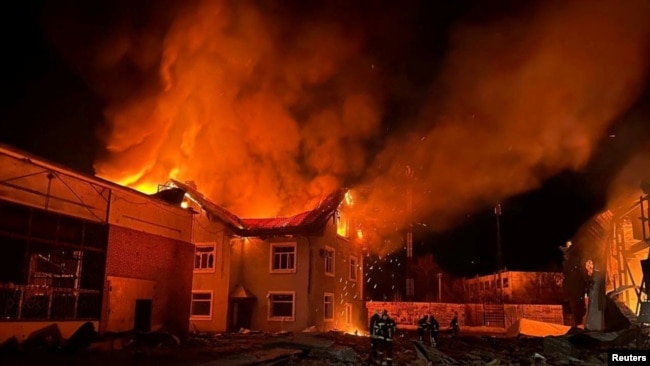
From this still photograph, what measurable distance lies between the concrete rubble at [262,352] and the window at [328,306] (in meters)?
11.7

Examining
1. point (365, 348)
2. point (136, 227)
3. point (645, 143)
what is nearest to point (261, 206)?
point (136, 227)

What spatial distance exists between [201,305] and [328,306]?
739cm

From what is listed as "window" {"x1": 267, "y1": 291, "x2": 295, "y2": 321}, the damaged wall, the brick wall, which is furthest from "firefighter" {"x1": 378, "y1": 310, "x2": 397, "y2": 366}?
the damaged wall

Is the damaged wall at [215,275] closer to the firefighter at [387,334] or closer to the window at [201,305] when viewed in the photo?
the window at [201,305]

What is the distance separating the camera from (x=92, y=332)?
17.7 metres

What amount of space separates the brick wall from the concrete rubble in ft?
8.99

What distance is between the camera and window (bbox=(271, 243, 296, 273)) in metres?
30.0

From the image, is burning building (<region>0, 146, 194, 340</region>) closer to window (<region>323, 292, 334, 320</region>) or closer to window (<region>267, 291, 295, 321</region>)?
window (<region>267, 291, 295, 321</region>)

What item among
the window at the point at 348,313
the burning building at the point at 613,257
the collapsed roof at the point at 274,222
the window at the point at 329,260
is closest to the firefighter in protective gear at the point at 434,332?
the burning building at the point at 613,257

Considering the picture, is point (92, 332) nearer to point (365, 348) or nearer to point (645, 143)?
point (365, 348)

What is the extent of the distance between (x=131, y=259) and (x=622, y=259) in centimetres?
2016

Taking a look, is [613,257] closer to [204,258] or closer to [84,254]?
[204,258]

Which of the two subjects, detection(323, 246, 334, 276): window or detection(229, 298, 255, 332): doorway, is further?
detection(323, 246, 334, 276): window

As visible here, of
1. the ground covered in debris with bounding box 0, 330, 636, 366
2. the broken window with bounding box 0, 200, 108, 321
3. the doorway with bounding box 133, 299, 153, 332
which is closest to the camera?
the ground covered in debris with bounding box 0, 330, 636, 366
